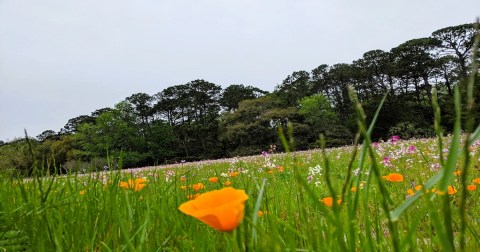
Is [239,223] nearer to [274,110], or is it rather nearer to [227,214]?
[227,214]

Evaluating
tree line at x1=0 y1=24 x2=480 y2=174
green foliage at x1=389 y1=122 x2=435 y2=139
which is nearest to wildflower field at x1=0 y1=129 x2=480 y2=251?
green foliage at x1=389 y1=122 x2=435 y2=139

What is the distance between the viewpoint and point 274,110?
48500 mm

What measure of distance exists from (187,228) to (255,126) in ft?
152

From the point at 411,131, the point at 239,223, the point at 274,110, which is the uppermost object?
the point at 274,110

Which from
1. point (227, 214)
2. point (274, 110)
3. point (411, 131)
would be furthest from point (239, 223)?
point (274, 110)

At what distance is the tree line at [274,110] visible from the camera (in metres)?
48.2

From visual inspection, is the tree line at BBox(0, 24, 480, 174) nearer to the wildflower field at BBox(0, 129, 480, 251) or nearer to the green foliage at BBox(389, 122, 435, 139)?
the green foliage at BBox(389, 122, 435, 139)

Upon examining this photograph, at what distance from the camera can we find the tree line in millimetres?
48188

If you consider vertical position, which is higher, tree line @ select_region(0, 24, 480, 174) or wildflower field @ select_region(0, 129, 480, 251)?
tree line @ select_region(0, 24, 480, 174)

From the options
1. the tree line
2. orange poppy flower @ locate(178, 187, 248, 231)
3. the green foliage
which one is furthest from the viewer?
the tree line

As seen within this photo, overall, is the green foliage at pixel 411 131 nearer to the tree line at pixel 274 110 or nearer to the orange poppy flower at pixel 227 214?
the tree line at pixel 274 110

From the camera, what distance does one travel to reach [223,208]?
661 mm

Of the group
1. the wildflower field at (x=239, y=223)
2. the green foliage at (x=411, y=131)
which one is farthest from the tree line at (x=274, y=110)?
the wildflower field at (x=239, y=223)

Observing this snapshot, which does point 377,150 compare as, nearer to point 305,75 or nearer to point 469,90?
point 469,90
